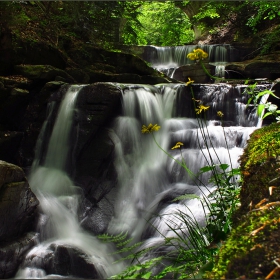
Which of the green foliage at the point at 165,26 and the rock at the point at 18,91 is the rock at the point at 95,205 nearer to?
the rock at the point at 18,91

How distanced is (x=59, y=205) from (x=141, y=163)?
207 centimetres

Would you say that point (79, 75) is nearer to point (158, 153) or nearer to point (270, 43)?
point (158, 153)

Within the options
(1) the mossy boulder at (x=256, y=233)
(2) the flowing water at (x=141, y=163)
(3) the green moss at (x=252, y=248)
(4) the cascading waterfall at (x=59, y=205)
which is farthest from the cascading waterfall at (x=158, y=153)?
(3) the green moss at (x=252, y=248)

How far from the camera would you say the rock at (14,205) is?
193 inches

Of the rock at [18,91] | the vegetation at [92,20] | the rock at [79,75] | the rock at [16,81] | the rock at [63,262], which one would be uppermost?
the vegetation at [92,20]

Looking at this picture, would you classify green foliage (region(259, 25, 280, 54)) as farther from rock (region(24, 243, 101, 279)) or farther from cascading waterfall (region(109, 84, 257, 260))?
rock (region(24, 243, 101, 279))

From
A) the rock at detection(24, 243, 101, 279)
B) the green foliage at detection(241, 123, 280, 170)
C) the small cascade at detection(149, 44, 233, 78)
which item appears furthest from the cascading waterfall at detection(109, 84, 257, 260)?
the small cascade at detection(149, 44, 233, 78)

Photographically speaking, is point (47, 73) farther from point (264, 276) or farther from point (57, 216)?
point (264, 276)

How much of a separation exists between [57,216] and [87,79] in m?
5.18

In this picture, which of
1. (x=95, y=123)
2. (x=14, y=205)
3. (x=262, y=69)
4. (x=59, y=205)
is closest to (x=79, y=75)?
(x=95, y=123)

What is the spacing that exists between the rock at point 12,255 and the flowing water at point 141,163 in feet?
0.40

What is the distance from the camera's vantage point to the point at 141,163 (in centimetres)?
700

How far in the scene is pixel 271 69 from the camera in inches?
424

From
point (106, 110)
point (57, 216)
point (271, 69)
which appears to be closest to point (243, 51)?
point (271, 69)
